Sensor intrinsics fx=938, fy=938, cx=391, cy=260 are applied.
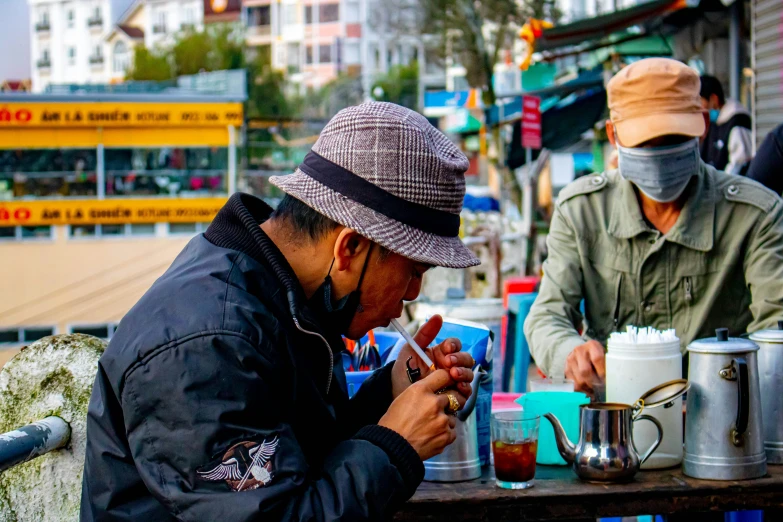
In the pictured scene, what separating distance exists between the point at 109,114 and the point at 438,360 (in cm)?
3318

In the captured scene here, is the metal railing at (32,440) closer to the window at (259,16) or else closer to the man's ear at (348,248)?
the man's ear at (348,248)

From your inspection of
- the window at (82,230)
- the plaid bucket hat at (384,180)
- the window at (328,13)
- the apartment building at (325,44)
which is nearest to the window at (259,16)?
the apartment building at (325,44)

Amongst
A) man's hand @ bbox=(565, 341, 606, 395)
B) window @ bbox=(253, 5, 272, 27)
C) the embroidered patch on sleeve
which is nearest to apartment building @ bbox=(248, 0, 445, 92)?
window @ bbox=(253, 5, 272, 27)

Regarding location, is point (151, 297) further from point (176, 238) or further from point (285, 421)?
point (176, 238)

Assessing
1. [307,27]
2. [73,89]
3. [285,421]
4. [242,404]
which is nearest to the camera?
[242,404]

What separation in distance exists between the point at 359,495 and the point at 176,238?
35.3 meters

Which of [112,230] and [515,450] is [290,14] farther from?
[515,450]

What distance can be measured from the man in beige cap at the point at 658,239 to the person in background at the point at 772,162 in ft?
5.47

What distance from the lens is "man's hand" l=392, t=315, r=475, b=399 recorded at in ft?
7.05

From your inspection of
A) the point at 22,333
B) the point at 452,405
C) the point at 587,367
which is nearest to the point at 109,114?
the point at 22,333

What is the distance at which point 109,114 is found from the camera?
33.4 meters

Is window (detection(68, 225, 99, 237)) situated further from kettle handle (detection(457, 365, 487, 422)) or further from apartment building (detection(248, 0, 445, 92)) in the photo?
apartment building (detection(248, 0, 445, 92))

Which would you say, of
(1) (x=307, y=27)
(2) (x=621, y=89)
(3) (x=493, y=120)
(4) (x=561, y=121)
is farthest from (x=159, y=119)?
(1) (x=307, y=27)

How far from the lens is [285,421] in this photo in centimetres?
182
